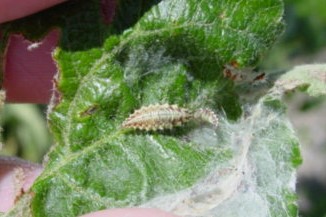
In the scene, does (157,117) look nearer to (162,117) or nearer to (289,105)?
(162,117)

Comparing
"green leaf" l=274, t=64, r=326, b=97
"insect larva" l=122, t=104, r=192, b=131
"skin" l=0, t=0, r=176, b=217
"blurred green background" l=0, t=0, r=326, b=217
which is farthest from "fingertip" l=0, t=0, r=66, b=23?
"blurred green background" l=0, t=0, r=326, b=217

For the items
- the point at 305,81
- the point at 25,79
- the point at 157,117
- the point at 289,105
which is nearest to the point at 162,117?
the point at 157,117

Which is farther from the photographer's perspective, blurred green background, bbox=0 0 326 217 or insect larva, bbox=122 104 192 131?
blurred green background, bbox=0 0 326 217

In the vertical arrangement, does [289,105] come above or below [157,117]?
above

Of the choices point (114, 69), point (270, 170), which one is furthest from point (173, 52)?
point (270, 170)

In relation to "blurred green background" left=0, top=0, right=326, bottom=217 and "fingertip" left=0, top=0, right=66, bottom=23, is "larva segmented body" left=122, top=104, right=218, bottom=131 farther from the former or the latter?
"blurred green background" left=0, top=0, right=326, bottom=217
